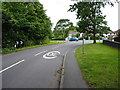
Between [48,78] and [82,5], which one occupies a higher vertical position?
[82,5]

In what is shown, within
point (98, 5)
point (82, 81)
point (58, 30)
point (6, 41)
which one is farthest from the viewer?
point (58, 30)

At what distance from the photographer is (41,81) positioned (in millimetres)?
5918

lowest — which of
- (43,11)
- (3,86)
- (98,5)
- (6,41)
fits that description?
(3,86)

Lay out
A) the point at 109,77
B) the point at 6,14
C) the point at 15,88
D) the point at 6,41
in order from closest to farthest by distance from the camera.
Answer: the point at 15,88, the point at 109,77, the point at 6,14, the point at 6,41

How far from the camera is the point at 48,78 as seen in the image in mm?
6340

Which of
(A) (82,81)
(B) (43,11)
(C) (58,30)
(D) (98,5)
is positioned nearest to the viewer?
(A) (82,81)

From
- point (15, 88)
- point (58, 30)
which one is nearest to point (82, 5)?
point (15, 88)

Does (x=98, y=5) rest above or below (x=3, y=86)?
above

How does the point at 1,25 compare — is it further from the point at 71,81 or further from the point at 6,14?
the point at 71,81

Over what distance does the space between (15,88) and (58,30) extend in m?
74.9

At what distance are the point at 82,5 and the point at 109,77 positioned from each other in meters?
3.83

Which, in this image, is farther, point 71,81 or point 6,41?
point 6,41

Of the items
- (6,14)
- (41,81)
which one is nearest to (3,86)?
(41,81)

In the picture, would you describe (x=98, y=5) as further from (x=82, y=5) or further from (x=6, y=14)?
(x=6, y=14)
